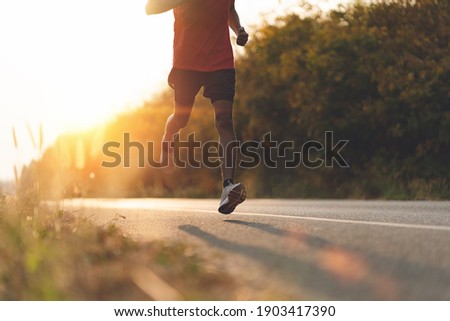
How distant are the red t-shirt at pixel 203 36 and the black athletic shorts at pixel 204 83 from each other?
0.06 meters

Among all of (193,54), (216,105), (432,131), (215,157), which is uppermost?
(193,54)

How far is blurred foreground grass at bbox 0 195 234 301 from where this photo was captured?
13.4 feet

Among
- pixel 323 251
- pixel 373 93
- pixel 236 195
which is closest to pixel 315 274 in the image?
pixel 323 251

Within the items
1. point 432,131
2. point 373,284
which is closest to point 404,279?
point 373,284

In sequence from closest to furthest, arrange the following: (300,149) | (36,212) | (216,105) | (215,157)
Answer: (36,212) < (216,105) < (300,149) < (215,157)

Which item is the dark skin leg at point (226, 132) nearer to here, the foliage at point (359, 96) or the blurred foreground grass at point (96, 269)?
the blurred foreground grass at point (96, 269)

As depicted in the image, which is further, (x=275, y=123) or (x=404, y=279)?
(x=275, y=123)

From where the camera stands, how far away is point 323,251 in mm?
5094

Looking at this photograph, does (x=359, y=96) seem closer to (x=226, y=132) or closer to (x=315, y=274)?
(x=226, y=132)

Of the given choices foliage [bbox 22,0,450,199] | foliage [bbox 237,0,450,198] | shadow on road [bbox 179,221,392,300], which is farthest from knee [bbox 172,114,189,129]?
foliage [bbox 237,0,450,198]

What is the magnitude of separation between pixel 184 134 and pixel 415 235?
22995 mm

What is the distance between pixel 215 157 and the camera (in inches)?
1063

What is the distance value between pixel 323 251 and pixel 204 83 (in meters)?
3.30
